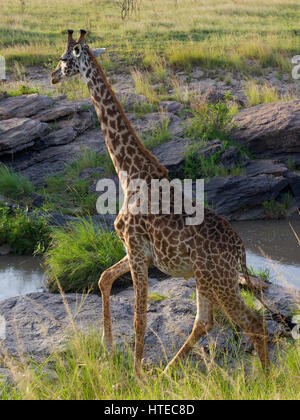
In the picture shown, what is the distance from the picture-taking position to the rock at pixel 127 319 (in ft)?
18.3

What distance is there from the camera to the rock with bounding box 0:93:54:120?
12922 millimetres

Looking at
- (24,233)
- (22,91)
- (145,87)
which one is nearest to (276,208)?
(24,233)

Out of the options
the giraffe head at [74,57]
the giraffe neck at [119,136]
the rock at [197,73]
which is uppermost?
the giraffe head at [74,57]

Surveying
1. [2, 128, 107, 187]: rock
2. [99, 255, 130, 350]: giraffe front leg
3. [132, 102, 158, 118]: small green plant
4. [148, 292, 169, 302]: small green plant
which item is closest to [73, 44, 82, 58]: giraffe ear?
[99, 255, 130, 350]: giraffe front leg

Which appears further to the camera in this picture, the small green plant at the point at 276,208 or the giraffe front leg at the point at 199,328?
the small green plant at the point at 276,208

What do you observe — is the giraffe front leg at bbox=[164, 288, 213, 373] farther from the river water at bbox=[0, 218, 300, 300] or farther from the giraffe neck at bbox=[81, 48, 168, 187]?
the river water at bbox=[0, 218, 300, 300]

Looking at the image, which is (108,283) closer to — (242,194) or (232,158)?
(242,194)

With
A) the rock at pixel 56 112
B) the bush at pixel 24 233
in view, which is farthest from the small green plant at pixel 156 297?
the rock at pixel 56 112

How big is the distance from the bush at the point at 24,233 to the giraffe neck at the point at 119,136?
12.8 ft

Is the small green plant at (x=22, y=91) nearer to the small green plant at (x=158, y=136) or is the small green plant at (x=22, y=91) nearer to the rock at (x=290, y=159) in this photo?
the small green plant at (x=158, y=136)

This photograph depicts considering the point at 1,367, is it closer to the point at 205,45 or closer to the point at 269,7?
the point at 205,45

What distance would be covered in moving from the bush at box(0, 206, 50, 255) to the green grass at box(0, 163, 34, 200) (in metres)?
1.55

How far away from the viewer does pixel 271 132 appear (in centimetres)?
1197

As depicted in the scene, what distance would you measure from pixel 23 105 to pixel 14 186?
2.95 m
